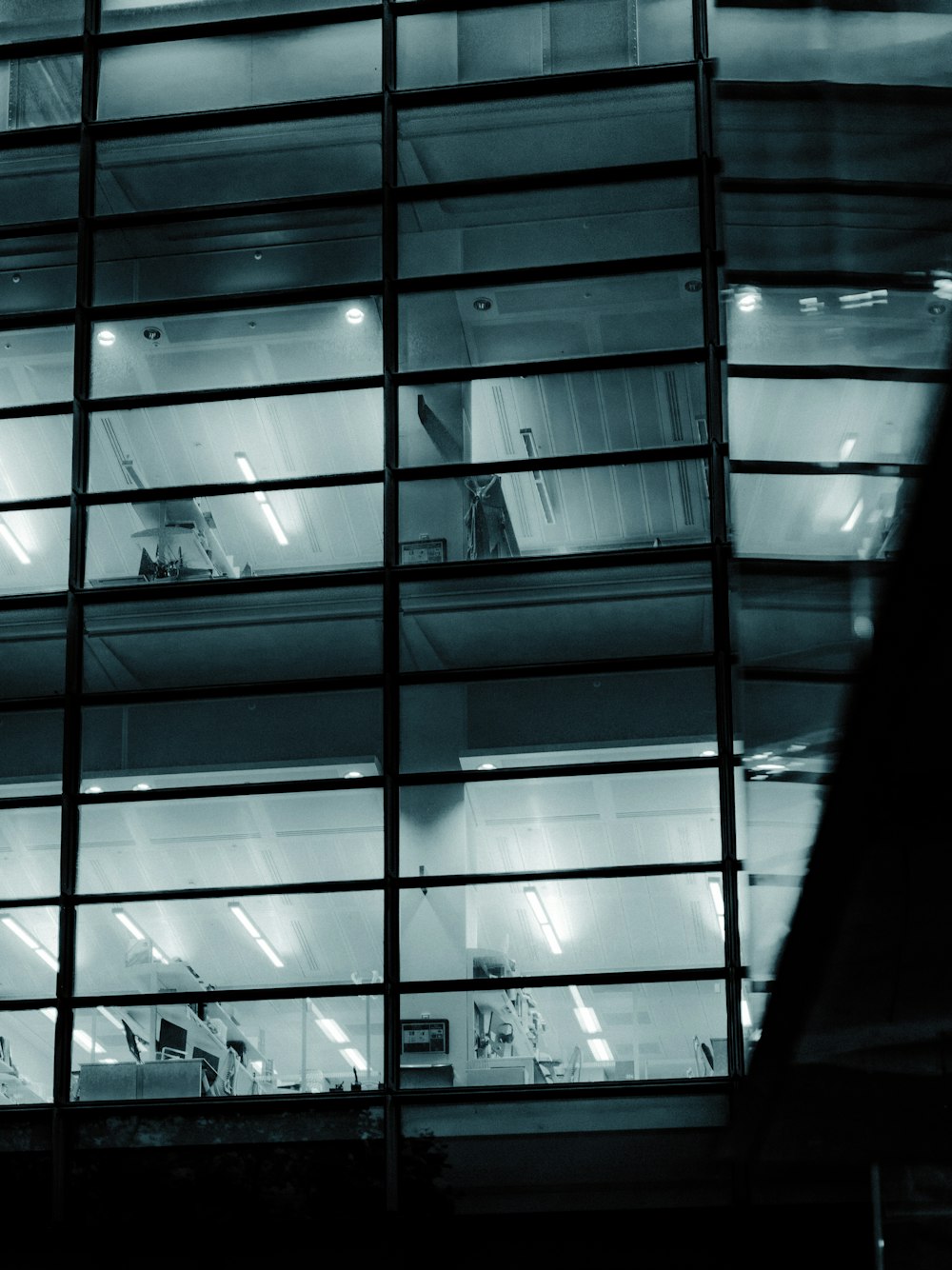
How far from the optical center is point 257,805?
12.6 metres

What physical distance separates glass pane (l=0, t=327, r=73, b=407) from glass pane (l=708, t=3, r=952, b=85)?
427 inches

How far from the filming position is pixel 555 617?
12.9m

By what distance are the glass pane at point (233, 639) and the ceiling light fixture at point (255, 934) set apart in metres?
1.84

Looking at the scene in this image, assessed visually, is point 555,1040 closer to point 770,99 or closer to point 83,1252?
point 83,1252

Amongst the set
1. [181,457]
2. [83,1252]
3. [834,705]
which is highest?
[181,457]

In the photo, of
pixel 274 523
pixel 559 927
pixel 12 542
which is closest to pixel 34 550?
pixel 12 542

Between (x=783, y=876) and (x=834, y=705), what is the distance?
654 mm

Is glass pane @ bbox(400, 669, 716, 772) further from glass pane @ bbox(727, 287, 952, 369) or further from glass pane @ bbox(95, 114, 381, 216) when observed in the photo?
glass pane @ bbox(727, 287, 952, 369)

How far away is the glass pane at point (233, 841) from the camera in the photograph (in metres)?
12.4

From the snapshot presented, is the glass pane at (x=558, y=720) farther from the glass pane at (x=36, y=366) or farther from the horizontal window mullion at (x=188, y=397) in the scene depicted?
the glass pane at (x=36, y=366)

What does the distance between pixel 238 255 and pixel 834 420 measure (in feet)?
39.9

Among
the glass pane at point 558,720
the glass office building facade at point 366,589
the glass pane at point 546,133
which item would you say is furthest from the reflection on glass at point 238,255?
the glass pane at point 558,720

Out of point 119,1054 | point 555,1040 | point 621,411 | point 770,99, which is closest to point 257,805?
point 119,1054

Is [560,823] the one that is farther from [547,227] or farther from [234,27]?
[234,27]
